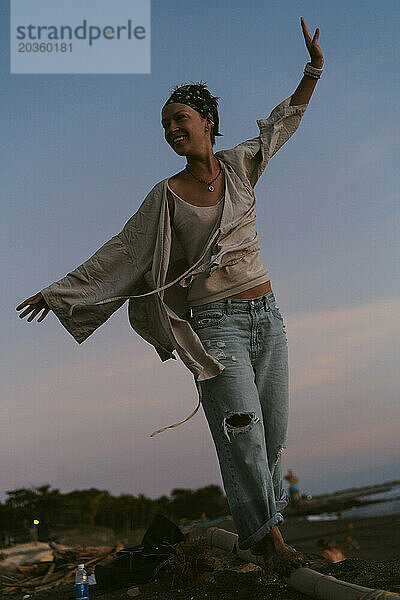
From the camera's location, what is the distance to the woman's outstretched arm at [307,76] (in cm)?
372

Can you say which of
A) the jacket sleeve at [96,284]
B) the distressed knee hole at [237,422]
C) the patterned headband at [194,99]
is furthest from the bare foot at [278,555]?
the patterned headband at [194,99]

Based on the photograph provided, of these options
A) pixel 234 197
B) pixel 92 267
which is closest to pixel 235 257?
pixel 234 197

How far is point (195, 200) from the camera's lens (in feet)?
11.8

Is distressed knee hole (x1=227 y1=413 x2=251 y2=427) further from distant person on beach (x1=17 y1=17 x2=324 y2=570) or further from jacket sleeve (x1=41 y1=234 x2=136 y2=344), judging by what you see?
jacket sleeve (x1=41 y1=234 x2=136 y2=344)

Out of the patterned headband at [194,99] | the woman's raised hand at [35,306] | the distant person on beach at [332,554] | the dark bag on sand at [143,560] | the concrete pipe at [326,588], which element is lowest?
the distant person on beach at [332,554]

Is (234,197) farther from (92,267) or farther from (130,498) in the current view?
(130,498)

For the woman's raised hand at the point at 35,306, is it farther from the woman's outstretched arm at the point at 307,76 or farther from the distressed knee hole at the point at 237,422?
the woman's outstretched arm at the point at 307,76

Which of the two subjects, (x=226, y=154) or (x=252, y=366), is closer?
(x=252, y=366)

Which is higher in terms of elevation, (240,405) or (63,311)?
(63,311)

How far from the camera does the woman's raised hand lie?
360 centimetres

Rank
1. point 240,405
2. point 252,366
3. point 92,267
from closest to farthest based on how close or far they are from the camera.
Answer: point 240,405 → point 252,366 → point 92,267

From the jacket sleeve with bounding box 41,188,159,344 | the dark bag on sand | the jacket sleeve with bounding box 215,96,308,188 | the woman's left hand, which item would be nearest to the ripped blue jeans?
the jacket sleeve with bounding box 41,188,159,344

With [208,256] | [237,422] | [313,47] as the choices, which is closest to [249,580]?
[237,422]

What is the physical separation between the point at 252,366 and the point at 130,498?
20.7 ft
